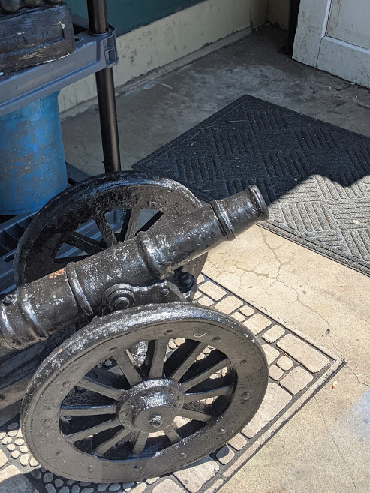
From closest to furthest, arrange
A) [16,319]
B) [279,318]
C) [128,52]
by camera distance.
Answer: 1. [16,319]
2. [279,318]
3. [128,52]

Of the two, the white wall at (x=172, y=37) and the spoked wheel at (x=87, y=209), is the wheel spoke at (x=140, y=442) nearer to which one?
the spoked wheel at (x=87, y=209)

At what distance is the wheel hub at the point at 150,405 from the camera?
7.72 ft

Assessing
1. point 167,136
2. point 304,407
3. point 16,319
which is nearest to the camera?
point 16,319

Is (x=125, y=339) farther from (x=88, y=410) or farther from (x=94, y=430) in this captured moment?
(x=94, y=430)

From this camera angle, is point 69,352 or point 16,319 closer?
point 69,352

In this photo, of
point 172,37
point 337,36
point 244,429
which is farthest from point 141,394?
point 337,36

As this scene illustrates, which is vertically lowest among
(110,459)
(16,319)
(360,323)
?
(360,323)

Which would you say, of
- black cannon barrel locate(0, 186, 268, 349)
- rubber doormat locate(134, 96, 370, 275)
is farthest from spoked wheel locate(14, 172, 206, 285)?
rubber doormat locate(134, 96, 370, 275)

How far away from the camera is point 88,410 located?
7.61 feet

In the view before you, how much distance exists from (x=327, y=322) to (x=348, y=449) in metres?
0.89

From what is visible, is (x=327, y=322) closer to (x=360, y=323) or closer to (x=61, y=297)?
(x=360, y=323)

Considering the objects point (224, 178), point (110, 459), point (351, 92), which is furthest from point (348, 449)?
point (351, 92)

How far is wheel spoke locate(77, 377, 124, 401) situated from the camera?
2215mm

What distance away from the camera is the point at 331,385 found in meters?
3.17
